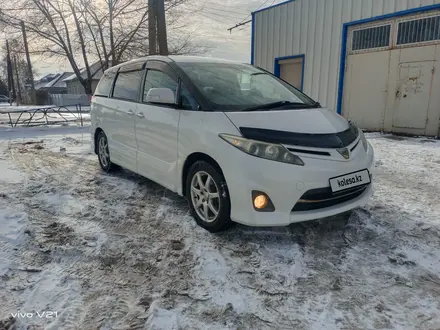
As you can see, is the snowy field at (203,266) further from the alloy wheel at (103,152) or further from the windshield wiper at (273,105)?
the windshield wiper at (273,105)

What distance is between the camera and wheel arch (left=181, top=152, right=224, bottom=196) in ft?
9.85

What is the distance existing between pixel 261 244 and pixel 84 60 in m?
24.4

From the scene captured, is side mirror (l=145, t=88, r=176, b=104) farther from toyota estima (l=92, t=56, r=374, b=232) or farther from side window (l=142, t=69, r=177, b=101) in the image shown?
side window (l=142, t=69, r=177, b=101)

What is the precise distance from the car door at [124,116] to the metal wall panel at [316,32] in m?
7.87

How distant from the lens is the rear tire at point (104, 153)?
17.1 ft

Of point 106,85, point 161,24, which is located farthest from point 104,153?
point 161,24

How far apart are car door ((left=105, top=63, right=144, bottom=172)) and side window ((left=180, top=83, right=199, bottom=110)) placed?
0.95m

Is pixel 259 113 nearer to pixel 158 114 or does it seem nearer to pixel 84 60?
pixel 158 114

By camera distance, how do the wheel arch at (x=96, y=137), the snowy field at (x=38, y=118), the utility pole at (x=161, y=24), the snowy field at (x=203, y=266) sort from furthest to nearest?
1. the snowy field at (x=38, y=118)
2. the utility pole at (x=161, y=24)
3. the wheel arch at (x=96, y=137)
4. the snowy field at (x=203, y=266)

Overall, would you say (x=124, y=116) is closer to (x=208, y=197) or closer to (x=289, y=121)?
(x=208, y=197)

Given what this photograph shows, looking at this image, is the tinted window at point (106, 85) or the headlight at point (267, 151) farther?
the tinted window at point (106, 85)

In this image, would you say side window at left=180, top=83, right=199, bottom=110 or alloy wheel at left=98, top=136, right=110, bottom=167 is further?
alloy wheel at left=98, top=136, right=110, bottom=167

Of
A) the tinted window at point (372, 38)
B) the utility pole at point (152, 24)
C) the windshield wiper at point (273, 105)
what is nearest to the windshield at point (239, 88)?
the windshield wiper at point (273, 105)

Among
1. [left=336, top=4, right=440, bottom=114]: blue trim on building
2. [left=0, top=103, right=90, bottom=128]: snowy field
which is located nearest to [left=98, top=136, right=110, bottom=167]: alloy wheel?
[left=336, top=4, right=440, bottom=114]: blue trim on building
